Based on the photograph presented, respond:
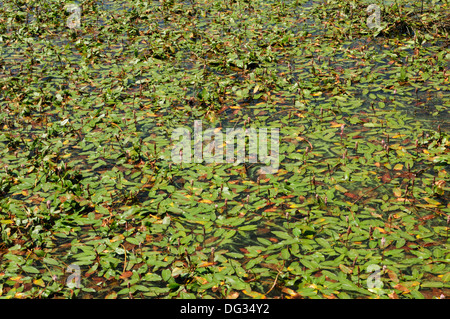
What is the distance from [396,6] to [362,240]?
15.5ft

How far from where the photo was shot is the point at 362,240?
3.28 metres

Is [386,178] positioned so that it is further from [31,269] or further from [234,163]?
[31,269]

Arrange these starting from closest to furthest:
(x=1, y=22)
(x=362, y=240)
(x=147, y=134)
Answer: (x=362, y=240) < (x=147, y=134) < (x=1, y=22)

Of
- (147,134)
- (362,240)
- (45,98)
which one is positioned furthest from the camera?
(45,98)

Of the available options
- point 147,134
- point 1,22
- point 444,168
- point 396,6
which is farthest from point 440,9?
point 1,22

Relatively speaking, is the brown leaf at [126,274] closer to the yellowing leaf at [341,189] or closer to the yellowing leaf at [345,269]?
the yellowing leaf at [345,269]

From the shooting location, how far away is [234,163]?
4.17 meters

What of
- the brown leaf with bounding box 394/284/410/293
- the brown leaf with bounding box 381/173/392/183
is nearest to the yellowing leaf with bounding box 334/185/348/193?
the brown leaf with bounding box 381/173/392/183

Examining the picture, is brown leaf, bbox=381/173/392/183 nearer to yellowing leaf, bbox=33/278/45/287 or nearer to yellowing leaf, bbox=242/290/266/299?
yellowing leaf, bbox=242/290/266/299

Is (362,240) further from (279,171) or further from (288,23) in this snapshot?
(288,23)

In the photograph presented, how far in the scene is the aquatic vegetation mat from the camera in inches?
123

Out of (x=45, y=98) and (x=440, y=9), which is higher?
(x=440, y=9)

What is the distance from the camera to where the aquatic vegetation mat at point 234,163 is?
10.3 ft

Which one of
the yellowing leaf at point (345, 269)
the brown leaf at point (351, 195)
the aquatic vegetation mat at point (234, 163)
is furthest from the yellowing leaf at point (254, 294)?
the brown leaf at point (351, 195)
